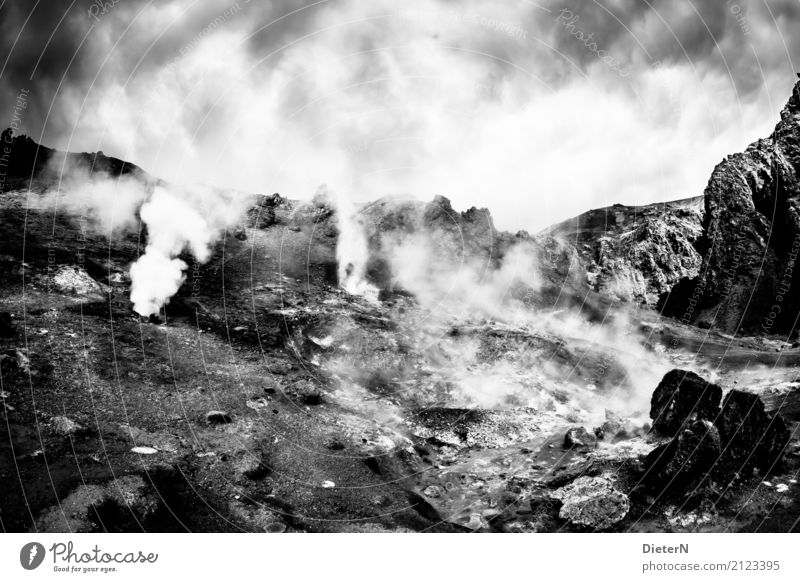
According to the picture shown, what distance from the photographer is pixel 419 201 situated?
5300 centimetres

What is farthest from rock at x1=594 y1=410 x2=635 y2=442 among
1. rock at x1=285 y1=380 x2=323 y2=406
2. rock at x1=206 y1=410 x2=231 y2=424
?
rock at x1=206 y1=410 x2=231 y2=424

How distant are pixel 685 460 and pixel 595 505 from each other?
423 cm

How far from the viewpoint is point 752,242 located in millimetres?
58375

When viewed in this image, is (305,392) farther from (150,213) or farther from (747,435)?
(150,213)

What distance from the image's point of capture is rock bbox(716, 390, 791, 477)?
18.8 metres

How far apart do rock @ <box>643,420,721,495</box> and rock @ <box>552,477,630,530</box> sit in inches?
66.6

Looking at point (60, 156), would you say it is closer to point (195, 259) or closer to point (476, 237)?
point (195, 259)

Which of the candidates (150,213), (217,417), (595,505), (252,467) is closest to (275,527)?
(252,467)

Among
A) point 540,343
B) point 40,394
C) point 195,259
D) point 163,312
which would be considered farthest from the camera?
point 195,259

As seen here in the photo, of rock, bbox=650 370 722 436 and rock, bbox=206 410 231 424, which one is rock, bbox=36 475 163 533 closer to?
rock, bbox=206 410 231 424

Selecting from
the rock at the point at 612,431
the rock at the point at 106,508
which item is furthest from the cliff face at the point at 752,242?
the rock at the point at 106,508

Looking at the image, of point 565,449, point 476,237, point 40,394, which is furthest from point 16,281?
point 476,237

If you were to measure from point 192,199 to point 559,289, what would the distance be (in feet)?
140

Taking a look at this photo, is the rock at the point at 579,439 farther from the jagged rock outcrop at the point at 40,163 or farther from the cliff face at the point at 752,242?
the jagged rock outcrop at the point at 40,163
